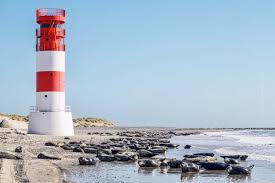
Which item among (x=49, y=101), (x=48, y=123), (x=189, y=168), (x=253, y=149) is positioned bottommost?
(x=253, y=149)

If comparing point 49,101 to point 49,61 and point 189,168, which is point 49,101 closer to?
point 49,61

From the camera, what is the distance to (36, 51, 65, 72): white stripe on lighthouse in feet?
129

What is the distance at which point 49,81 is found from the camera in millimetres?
39125

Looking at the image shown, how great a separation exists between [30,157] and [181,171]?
749cm

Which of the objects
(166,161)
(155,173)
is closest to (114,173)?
(155,173)

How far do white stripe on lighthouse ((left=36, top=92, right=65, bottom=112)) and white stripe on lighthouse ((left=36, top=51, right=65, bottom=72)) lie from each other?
5.91ft

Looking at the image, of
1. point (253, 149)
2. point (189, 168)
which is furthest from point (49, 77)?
point (189, 168)

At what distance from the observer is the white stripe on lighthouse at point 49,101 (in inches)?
1550

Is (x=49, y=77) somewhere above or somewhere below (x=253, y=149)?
above

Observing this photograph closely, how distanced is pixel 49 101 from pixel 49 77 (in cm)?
174

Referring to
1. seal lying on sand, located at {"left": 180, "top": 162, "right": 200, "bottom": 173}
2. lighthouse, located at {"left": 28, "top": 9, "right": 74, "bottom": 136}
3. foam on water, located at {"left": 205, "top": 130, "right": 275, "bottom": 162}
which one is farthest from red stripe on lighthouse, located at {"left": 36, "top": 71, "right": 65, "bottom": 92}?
seal lying on sand, located at {"left": 180, "top": 162, "right": 200, "bottom": 173}

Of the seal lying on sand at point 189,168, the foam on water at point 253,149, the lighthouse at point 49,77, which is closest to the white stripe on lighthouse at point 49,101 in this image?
the lighthouse at point 49,77

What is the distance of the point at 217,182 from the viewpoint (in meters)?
18.3

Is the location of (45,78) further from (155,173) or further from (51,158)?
(155,173)
